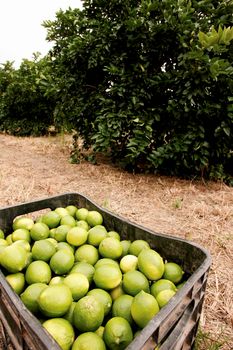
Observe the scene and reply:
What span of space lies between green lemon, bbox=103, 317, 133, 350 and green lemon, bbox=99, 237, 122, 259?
1.39 feet

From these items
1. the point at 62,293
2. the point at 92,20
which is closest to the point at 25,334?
the point at 62,293

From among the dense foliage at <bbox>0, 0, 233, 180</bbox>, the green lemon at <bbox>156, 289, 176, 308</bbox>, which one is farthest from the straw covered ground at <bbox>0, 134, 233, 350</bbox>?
the green lemon at <bbox>156, 289, 176, 308</bbox>

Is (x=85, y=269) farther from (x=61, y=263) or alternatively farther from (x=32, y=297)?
(x=32, y=297)

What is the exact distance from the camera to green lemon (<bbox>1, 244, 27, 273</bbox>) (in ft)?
4.41

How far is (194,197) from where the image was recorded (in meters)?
3.73

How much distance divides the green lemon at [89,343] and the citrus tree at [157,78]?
302 cm

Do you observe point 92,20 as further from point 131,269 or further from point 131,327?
point 131,327

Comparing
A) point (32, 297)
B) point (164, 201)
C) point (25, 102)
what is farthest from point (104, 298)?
point (25, 102)

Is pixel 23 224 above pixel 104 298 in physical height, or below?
above

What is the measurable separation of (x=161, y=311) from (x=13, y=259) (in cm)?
78

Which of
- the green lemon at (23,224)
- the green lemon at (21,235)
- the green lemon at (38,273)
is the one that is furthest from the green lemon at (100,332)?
the green lemon at (23,224)

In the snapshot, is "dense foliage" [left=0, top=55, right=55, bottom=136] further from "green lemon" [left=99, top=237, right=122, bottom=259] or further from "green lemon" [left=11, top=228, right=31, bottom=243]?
"green lemon" [left=99, top=237, right=122, bottom=259]

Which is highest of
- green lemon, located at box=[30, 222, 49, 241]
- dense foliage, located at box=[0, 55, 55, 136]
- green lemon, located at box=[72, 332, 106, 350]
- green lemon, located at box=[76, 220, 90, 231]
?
dense foliage, located at box=[0, 55, 55, 136]

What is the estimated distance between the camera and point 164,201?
3.62 m
